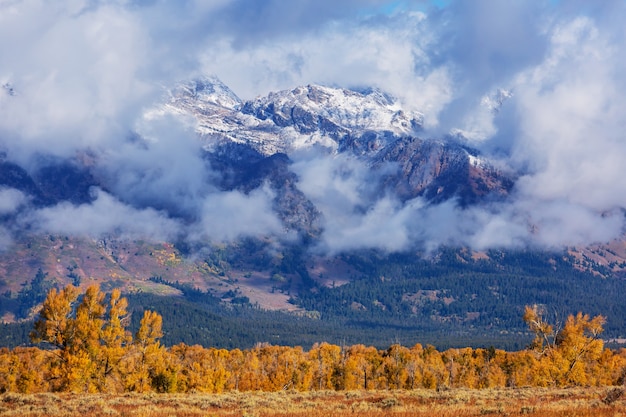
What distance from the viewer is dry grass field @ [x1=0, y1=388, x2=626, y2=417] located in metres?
48.4

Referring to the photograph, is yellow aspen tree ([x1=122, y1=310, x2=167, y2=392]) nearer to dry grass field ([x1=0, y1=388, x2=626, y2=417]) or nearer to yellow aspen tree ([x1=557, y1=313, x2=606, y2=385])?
dry grass field ([x1=0, y1=388, x2=626, y2=417])

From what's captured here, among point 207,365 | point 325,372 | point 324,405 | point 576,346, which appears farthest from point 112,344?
point 325,372

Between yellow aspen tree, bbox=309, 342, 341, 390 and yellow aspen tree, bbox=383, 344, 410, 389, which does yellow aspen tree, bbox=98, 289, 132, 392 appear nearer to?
yellow aspen tree, bbox=309, 342, 341, 390

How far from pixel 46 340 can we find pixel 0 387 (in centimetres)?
6153

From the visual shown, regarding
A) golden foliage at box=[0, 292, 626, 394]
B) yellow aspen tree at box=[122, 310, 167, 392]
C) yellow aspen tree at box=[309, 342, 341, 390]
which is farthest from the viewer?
yellow aspen tree at box=[309, 342, 341, 390]

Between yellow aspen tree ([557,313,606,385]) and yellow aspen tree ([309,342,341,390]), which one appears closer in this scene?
yellow aspen tree ([557,313,606,385])

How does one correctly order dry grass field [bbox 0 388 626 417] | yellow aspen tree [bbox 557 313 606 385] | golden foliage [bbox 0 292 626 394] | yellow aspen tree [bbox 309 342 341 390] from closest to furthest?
dry grass field [bbox 0 388 626 417] < golden foliage [bbox 0 292 626 394] < yellow aspen tree [bbox 557 313 606 385] < yellow aspen tree [bbox 309 342 341 390]

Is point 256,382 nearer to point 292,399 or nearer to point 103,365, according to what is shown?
point 103,365

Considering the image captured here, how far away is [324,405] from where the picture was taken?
2297 inches

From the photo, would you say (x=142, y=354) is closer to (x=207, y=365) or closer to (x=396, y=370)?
(x=207, y=365)

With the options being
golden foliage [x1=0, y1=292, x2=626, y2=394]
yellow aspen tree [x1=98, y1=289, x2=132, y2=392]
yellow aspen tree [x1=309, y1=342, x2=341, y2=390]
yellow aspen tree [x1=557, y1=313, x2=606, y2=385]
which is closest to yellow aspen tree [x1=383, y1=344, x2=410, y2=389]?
golden foliage [x1=0, y1=292, x2=626, y2=394]

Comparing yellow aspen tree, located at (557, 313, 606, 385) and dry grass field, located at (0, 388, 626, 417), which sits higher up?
yellow aspen tree, located at (557, 313, 606, 385)

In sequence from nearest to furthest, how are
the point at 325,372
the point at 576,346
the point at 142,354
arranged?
the point at 142,354
the point at 576,346
the point at 325,372

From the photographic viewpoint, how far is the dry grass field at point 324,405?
48.4m
